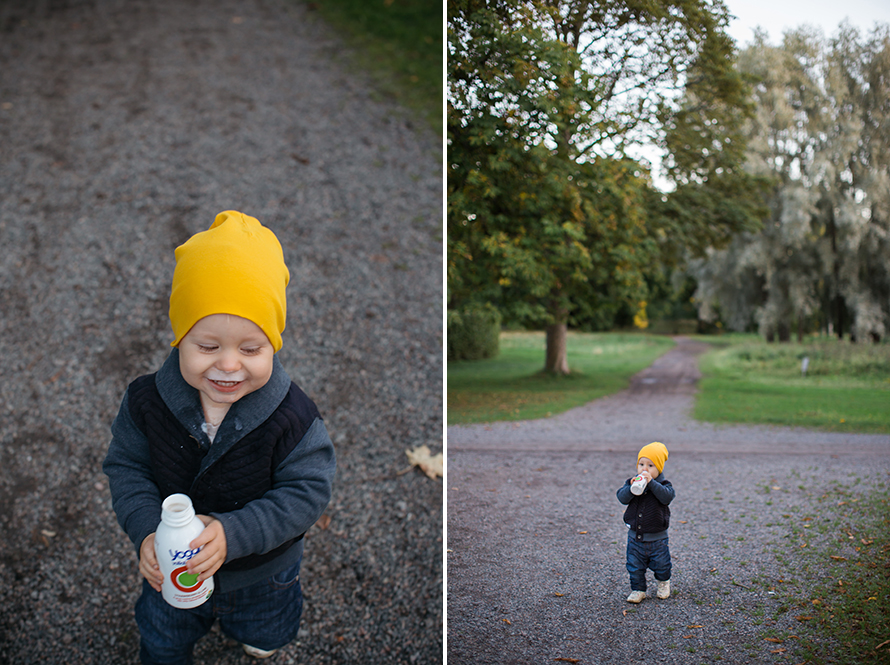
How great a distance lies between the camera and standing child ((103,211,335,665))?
4.84 ft

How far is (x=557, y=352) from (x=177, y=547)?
1359 mm

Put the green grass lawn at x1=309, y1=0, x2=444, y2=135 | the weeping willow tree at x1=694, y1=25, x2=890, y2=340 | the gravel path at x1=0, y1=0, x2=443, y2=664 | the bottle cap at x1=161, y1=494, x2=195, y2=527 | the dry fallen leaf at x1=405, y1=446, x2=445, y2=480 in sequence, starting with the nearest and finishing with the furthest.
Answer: the bottle cap at x1=161, y1=494, x2=195, y2=527 < the weeping willow tree at x1=694, y1=25, x2=890, y2=340 < the gravel path at x1=0, y1=0, x2=443, y2=664 < the dry fallen leaf at x1=405, y1=446, x2=445, y2=480 < the green grass lawn at x1=309, y1=0, x2=444, y2=135

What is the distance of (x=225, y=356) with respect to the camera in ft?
4.89

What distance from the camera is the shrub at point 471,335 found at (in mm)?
2143

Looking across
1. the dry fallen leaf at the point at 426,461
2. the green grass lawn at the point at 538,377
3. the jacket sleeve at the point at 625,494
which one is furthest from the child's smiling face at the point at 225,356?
the dry fallen leaf at the point at 426,461

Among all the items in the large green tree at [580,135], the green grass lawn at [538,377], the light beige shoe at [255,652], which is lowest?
the light beige shoe at [255,652]

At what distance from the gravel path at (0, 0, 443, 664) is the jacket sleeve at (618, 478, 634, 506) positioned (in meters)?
1.42

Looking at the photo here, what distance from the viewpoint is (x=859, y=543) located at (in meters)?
1.62

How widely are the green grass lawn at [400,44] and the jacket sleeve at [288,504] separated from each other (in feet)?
18.0

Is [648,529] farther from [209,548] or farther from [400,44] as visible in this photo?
[400,44]

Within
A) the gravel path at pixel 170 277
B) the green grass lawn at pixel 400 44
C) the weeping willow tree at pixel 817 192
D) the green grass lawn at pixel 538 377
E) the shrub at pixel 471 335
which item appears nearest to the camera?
the weeping willow tree at pixel 817 192

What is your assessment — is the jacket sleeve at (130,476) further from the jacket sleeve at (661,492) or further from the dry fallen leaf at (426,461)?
the dry fallen leaf at (426,461)

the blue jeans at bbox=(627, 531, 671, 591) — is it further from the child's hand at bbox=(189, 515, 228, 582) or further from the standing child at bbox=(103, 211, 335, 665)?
the child's hand at bbox=(189, 515, 228, 582)

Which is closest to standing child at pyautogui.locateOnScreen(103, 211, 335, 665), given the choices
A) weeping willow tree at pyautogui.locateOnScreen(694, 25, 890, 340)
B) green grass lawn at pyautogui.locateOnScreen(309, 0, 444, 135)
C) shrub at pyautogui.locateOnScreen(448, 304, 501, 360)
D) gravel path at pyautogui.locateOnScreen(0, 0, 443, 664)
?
shrub at pyautogui.locateOnScreen(448, 304, 501, 360)
